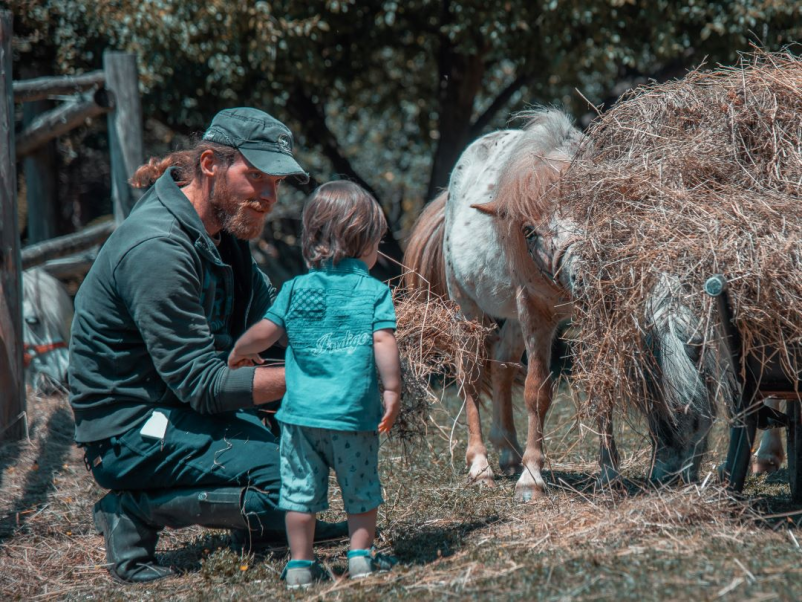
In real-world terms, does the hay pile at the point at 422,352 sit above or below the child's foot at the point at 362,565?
above

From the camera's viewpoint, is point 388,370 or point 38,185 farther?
point 38,185

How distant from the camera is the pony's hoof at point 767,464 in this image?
4160 millimetres

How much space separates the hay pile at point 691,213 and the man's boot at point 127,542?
1.76 meters

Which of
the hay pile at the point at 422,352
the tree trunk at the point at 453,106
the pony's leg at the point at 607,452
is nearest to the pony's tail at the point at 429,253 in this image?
the hay pile at the point at 422,352

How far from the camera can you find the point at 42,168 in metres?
8.55

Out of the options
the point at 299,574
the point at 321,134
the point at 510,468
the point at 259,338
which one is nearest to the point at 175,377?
the point at 259,338

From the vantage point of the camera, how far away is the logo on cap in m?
3.29

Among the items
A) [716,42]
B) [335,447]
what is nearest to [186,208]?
[335,447]

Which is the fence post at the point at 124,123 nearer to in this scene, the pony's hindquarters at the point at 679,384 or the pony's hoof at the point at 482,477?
the pony's hoof at the point at 482,477

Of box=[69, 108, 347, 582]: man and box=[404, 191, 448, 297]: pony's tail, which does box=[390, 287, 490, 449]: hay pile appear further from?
box=[404, 191, 448, 297]: pony's tail

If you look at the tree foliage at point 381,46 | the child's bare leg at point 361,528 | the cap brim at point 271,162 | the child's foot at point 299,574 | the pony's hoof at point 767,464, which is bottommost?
the pony's hoof at point 767,464

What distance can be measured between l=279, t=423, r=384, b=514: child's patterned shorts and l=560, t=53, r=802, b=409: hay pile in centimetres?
93

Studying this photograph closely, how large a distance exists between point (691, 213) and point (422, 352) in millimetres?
1290

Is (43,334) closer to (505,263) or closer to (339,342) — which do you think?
(505,263)
